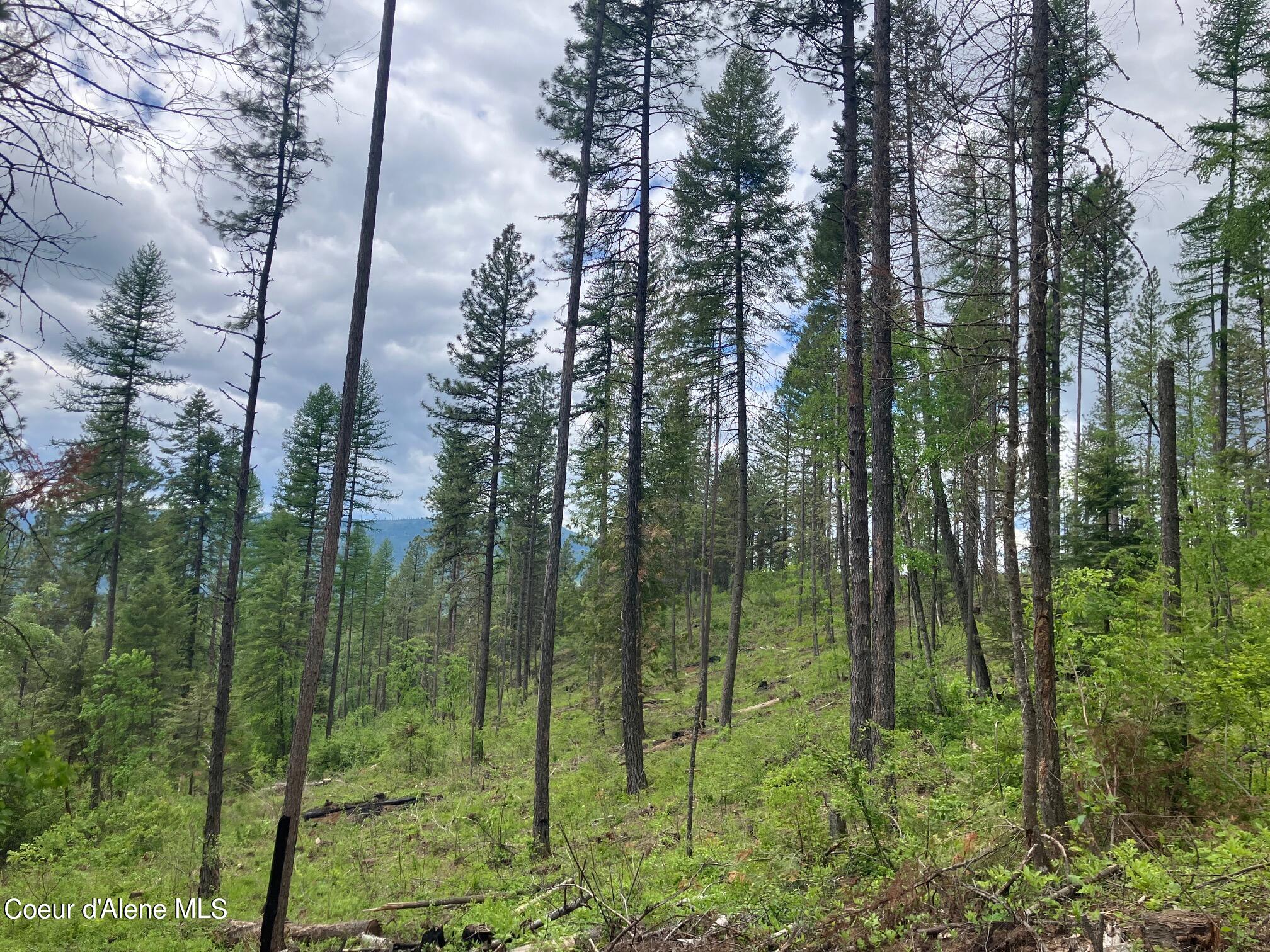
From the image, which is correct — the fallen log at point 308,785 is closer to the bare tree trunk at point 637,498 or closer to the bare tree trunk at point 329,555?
A: the bare tree trunk at point 637,498

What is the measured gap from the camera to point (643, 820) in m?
10.1

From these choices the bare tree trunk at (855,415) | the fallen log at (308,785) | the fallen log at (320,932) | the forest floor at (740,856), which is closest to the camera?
the forest floor at (740,856)

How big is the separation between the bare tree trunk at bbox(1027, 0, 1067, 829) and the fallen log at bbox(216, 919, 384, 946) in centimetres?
715

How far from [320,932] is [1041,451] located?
30.3 feet

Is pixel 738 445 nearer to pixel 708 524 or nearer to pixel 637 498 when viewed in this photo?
pixel 637 498

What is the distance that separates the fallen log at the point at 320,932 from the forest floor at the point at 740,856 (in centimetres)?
19

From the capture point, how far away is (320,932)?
23.5ft

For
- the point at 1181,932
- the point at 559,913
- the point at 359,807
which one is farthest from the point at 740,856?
the point at 359,807

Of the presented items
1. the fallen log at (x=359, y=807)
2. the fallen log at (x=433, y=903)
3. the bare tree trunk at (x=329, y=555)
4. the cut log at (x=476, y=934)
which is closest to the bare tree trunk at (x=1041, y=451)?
the cut log at (x=476, y=934)

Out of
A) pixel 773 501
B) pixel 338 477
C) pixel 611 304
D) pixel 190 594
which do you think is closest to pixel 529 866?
pixel 338 477

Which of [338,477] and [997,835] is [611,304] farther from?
[997,835]

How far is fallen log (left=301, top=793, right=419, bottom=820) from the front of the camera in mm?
14422

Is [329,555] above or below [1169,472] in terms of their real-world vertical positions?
below

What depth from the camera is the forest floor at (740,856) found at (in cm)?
370
